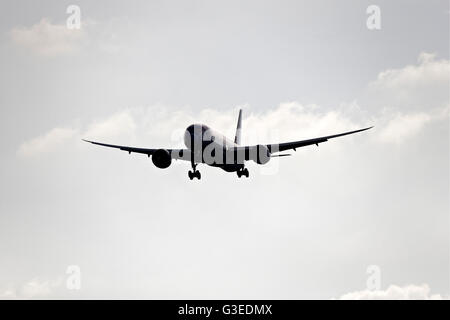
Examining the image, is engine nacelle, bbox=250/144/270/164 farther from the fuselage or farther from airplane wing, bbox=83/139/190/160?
airplane wing, bbox=83/139/190/160

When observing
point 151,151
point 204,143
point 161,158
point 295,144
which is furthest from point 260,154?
point 151,151

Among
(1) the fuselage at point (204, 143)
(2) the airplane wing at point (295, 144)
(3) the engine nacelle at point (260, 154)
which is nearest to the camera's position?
(1) the fuselage at point (204, 143)

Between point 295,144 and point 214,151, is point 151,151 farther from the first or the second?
point 295,144

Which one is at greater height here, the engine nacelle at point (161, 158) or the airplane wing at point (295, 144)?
the airplane wing at point (295, 144)

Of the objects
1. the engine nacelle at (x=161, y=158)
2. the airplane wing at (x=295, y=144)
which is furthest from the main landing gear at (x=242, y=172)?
the engine nacelle at (x=161, y=158)

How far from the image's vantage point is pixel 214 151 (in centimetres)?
5441

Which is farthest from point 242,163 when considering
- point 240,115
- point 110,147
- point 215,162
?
point 240,115

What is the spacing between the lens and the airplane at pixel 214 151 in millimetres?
52675

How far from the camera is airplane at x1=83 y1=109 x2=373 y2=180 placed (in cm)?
5267

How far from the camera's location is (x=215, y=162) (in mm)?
56219

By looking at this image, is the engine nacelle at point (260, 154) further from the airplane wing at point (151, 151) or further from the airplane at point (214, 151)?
the airplane wing at point (151, 151)

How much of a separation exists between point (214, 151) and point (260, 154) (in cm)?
460
